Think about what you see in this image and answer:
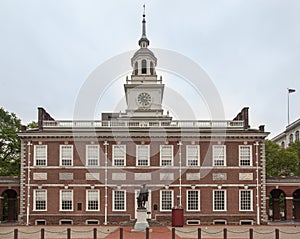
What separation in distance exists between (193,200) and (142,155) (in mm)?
5679

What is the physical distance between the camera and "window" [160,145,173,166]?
133 feet

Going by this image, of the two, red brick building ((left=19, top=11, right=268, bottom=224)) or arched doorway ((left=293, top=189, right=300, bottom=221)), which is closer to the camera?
red brick building ((left=19, top=11, right=268, bottom=224))

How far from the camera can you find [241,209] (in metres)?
40.0

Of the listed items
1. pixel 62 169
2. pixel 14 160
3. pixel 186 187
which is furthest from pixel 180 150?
pixel 14 160

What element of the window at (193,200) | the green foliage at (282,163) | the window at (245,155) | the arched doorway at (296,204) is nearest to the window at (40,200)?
the window at (193,200)

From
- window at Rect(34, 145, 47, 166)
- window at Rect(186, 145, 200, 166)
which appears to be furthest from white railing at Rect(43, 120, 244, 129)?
window at Rect(34, 145, 47, 166)

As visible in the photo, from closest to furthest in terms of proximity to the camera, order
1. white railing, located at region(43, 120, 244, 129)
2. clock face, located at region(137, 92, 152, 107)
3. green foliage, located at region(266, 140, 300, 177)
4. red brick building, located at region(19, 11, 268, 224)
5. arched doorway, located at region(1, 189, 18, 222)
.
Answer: red brick building, located at region(19, 11, 268, 224)
white railing, located at region(43, 120, 244, 129)
arched doorway, located at region(1, 189, 18, 222)
clock face, located at region(137, 92, 152, 107)
green foliage, located at region(266, 140, 300, 177)

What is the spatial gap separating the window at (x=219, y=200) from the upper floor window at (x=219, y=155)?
2337mm

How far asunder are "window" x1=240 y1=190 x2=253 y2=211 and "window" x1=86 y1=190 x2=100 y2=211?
39.3 ft

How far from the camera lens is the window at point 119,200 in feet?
131

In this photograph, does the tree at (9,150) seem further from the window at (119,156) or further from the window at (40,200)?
the window at (119,156)

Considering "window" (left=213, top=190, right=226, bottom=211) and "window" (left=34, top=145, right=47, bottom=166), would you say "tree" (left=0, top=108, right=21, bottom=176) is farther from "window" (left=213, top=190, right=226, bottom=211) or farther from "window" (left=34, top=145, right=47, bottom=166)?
"window" (left=213, top=190, right=226, bottom=211)

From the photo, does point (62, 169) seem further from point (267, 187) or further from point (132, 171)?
point (267, 187)

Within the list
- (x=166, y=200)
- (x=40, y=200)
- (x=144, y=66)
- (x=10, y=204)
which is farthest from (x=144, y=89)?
(x=10, y=204)
